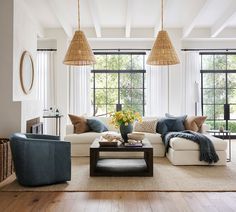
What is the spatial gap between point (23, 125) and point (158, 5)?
12.2ft

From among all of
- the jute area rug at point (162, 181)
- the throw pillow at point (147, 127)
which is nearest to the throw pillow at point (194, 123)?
the throw pillow at point (147, 127)

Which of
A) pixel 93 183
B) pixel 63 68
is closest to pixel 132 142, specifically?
pixel 93 183

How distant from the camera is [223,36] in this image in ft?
25.4

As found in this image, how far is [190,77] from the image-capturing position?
8.17 metres

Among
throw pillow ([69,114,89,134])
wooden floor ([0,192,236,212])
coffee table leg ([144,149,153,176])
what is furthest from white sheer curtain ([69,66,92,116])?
wooden floor ([0,192,236,212])

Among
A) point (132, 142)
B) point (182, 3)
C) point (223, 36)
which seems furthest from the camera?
point (223, 36)

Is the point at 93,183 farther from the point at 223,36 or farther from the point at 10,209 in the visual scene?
the point at 223,36

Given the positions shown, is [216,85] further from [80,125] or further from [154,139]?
[80,125]

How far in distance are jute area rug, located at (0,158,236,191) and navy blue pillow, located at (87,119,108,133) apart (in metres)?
1.37

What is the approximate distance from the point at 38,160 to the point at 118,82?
16.2ft

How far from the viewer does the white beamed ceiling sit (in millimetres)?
5930

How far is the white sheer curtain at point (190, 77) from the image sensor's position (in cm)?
812

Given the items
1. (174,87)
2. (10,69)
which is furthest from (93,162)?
(174,87)

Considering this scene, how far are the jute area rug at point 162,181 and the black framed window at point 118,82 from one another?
3.55m
